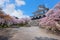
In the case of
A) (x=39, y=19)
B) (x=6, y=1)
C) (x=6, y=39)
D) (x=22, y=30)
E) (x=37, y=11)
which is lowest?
(x=6, y=39)

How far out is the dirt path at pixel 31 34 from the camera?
1.83 meters

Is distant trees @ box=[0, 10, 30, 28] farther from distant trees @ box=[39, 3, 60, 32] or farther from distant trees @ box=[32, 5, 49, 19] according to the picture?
distant trees @ box=[39, 3, 60, 32]

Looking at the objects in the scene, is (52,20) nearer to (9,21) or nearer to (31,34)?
(31,34)

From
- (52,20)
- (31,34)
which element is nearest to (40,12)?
(52,20)

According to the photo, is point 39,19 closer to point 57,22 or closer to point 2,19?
Result: point 57,22

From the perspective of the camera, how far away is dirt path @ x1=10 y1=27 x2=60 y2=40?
72.1 inches

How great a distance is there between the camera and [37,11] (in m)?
1.91

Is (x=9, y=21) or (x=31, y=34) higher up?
(x=9, y=21)

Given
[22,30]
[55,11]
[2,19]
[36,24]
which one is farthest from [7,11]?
[55,11]

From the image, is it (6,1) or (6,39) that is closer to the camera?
(6,39)

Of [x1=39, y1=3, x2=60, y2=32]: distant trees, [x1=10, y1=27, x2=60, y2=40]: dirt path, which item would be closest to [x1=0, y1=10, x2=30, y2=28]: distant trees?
[x1=10, y1=27, x2=60, y2=40]: dirt path

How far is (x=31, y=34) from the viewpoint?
6.08 ft

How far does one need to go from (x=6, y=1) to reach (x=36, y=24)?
0.61m

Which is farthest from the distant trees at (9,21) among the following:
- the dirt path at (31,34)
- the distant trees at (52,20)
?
the distant trees at (52,20)
